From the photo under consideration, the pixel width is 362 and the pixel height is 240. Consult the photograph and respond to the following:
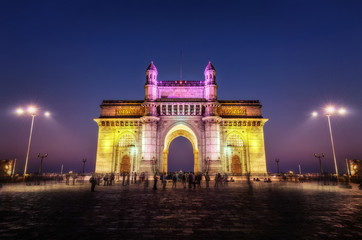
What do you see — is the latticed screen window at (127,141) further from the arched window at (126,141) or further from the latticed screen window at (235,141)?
the latticed screen window at (235,141)

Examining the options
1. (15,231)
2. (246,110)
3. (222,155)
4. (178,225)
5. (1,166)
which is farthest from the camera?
(246,110)

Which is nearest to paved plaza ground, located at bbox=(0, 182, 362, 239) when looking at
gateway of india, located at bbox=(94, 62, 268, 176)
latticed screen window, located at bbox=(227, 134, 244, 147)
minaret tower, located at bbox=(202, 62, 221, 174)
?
minaret tower, located at bbox=(202, 62, 221, 174)

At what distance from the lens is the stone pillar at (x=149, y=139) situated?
39.4 m

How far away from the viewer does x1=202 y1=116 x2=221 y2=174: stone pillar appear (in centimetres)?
3950

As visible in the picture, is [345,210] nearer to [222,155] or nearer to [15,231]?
[15,231]

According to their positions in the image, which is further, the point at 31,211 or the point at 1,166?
the point at 1,166

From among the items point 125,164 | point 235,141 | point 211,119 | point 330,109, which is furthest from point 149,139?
point 330,109

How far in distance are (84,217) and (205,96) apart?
125ft

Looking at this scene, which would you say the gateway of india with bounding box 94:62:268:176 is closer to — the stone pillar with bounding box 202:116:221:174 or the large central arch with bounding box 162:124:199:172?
the stone pillar with bounding box 202:116:221:174

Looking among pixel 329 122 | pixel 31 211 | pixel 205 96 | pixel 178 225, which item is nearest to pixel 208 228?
pixel 178 225

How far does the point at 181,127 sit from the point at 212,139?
7303 millimetres

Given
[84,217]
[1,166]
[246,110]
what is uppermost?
[246,110]

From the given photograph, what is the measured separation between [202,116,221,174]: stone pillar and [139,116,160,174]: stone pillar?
31.9ft

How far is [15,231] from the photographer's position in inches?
224
